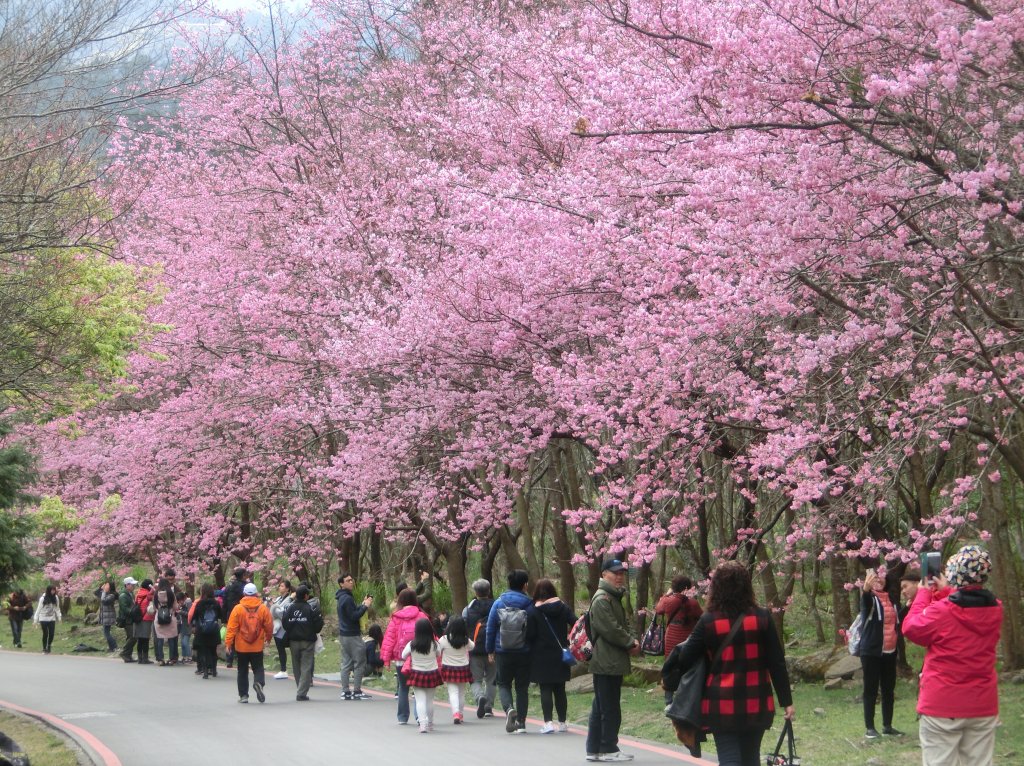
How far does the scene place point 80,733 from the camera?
13922mm

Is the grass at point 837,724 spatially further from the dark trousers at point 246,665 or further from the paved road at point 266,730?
the dark trousers at point 246,665

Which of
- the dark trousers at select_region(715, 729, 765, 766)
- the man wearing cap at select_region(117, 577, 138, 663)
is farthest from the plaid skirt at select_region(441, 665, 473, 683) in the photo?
the man wearing cap at select_region(117, 577, 138, 663)

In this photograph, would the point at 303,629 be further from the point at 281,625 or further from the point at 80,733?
the point at 80,733

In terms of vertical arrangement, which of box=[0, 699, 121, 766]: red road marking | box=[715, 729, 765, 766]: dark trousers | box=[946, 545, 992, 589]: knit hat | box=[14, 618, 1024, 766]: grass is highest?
box=[946, 545, 992, 589]: knit hat

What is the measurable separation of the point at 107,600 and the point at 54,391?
48.7ft

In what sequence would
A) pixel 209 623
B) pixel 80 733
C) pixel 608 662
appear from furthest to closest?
1. pixel 209 623
2. pixel 80 733
3. pixel 608 662

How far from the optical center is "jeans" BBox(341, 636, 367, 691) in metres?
16.4

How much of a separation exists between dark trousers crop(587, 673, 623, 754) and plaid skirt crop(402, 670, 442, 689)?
3.32 meters

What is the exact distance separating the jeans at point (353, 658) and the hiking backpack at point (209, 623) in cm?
483

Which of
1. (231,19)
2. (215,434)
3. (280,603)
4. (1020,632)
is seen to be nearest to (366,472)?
(280,603)

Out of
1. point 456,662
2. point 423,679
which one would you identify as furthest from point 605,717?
point 456,662

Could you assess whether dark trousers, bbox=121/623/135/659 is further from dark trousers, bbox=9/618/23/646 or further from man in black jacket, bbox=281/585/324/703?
man in black jacket, bbox=281/585/324/703

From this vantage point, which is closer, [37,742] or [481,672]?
[37,742]

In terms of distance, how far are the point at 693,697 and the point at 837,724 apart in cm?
567
